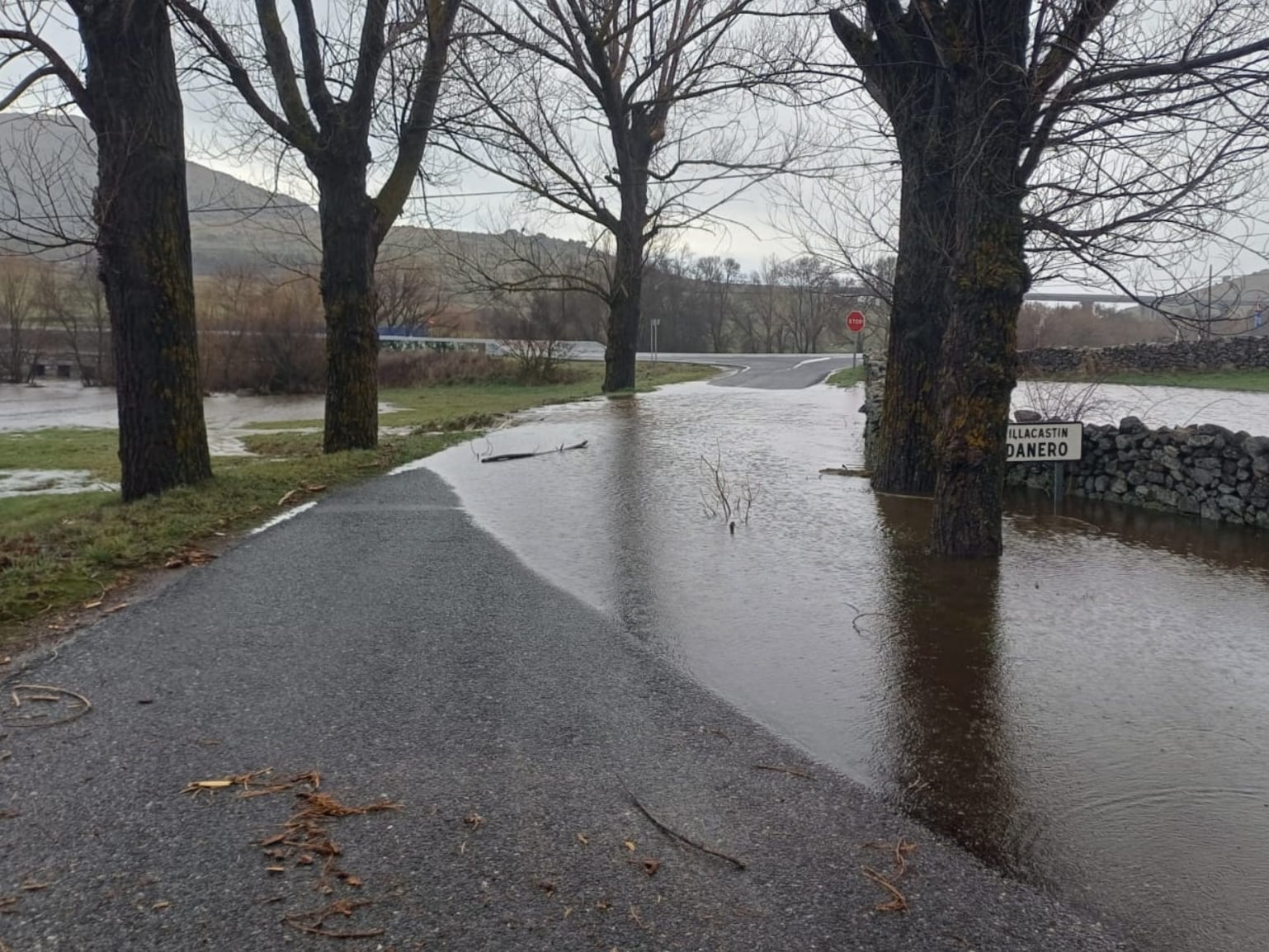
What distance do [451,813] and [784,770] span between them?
1.36 m

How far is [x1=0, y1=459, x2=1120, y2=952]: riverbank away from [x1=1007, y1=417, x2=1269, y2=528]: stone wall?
6859 millimetres

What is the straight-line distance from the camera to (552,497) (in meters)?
10.4

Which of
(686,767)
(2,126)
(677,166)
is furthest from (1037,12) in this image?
(677,166)

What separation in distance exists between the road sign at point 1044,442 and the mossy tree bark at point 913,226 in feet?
2.41

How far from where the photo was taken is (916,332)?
970cm

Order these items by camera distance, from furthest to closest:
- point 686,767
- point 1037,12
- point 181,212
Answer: point 181,212 < point 1037,12 < point 686,767

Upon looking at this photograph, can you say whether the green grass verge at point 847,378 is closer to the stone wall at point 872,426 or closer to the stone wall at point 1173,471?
the stone wall at point 872,426

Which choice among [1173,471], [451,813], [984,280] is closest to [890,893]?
[451,813]

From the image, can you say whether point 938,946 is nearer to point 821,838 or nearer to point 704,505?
point 821,838

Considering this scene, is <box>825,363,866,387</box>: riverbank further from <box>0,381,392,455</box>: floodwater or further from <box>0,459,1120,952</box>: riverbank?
<box>0,459,1120,952</box>: riverbank

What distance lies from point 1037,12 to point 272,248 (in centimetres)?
14650

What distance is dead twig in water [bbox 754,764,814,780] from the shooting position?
12.5ft

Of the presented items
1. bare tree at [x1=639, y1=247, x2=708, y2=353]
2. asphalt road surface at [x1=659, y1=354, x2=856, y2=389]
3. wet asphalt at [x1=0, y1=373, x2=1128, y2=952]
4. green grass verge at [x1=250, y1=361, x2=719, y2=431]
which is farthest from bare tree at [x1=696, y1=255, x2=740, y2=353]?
wet asphalt at [x1=0, y1=373, x2=1128, y2=952]

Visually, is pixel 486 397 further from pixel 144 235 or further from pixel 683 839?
pixel 683 839
